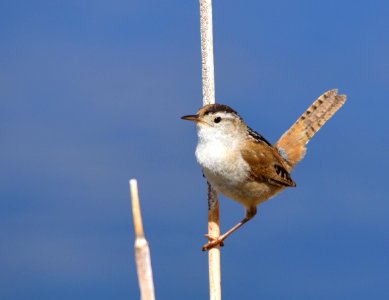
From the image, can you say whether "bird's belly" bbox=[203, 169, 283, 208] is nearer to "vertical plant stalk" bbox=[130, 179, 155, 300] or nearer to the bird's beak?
the bird's beak

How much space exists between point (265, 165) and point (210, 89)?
1185 mm

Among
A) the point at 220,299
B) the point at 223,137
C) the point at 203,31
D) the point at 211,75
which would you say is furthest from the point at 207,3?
the point at 220,299

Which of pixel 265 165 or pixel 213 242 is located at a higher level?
pixel 265 165

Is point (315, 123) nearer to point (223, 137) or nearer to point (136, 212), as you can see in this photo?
point (223, 137)

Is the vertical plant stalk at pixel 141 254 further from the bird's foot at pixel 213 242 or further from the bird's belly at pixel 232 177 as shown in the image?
the bird's belly at pixel 232 177

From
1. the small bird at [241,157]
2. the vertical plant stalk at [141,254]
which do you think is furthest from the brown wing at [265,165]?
the vertical plant stalk at [141,254]

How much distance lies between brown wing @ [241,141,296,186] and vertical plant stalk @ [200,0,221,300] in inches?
28.5

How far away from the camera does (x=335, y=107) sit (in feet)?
17.9

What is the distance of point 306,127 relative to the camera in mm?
5367

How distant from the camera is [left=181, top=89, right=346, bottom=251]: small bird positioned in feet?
13.8

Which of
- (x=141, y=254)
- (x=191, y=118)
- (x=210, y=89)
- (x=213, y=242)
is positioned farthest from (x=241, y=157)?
(x=141, y=254)

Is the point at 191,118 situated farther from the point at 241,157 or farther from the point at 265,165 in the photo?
the point at 265,165

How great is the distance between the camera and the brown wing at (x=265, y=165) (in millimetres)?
4535

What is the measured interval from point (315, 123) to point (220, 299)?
8.56 ft
